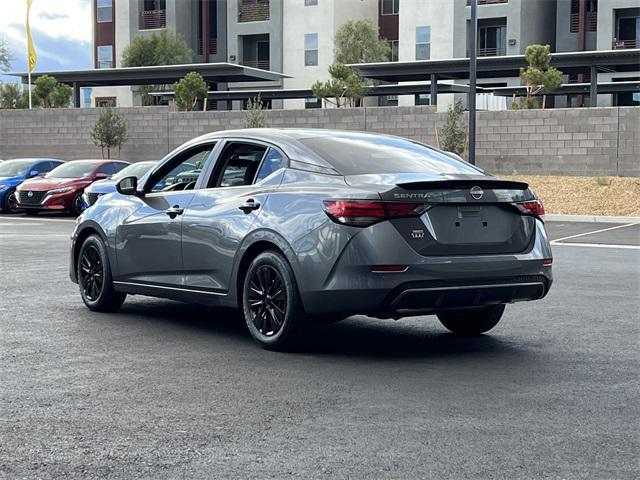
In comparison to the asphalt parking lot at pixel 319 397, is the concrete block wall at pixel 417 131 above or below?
above

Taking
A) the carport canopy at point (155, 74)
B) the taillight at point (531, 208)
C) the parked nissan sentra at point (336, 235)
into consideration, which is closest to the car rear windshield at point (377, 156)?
the parked nissan sentra at point (336, 235)

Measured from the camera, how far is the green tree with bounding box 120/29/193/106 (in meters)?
65.3

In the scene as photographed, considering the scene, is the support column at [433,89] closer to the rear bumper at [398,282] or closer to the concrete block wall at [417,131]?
the concrete block wall at [417,131]

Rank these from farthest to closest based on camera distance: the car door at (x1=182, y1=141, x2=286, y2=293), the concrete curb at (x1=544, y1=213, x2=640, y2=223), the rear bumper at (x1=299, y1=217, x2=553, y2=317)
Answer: the concrete curb at (x1=544, y1=213, x2=640, y2=223)
the car door at (x1=182, y1=141, x2=286, y2=293)
the rear bumper at (x1=299, y1=217, x2=553, y2=317)

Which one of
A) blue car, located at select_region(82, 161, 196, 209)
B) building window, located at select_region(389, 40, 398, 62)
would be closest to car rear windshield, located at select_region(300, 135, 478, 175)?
blue car, located at select_region(82, 161, 196, 209)

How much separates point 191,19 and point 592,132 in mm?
46063

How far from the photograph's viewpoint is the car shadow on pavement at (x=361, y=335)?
7.77m

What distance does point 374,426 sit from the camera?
18.0 feet

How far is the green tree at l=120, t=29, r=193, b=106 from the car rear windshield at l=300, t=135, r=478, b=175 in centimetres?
5760

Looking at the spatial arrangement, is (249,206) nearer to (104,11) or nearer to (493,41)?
(493,41)

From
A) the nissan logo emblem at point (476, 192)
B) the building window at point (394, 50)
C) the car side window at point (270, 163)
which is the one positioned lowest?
the nissan logo emblem at point (476, 192)

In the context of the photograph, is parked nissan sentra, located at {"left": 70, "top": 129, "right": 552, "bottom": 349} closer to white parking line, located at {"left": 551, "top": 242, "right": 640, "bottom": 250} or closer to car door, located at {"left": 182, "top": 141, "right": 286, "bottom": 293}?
car door, located at {"left": 182, "top": 141, "right": 286, "bottom": 293}

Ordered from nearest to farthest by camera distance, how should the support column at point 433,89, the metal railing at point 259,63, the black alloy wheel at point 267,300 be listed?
the black alloy wheel at point 267,300 < the support column at point 433,89 < the metal railing at point 259,63

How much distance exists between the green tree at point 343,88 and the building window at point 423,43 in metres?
11.9
